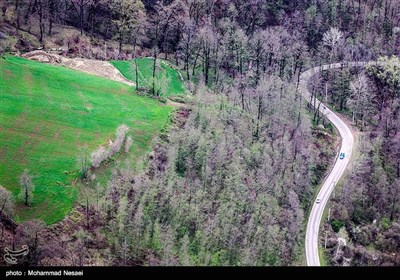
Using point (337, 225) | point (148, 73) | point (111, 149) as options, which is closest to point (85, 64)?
point (148, 73)

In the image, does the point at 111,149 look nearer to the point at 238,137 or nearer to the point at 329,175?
the point at 238,137

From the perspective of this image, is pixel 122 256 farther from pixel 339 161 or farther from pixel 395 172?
pixel 395 172

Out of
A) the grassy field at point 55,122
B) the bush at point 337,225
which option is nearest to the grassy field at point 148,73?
the grassy field at point 55,122

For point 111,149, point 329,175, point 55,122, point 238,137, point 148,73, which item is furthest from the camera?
point 148,73

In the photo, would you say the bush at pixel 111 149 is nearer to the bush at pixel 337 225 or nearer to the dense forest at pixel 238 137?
the dense forest at pixel 238 137

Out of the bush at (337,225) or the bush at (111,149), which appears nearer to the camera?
the bush at (111,149)

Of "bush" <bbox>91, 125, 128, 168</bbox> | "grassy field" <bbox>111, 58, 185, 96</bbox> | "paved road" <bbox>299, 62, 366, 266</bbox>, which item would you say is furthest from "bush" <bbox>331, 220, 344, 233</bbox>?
"grassy field" <bbox>111, 58, 185, 96</bbox>

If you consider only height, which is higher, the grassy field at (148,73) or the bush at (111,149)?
the grassy field at (148,73)
